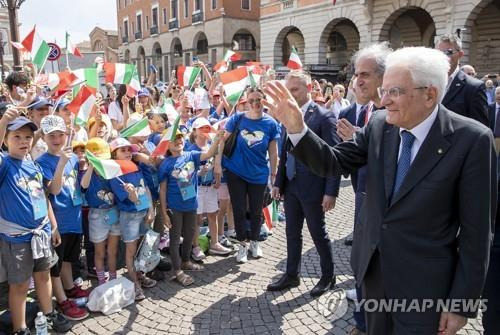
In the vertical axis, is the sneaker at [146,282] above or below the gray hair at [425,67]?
below

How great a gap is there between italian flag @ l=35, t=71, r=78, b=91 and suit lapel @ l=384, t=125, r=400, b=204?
3861 millimetres

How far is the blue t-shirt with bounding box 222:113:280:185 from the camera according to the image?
15.0 ft


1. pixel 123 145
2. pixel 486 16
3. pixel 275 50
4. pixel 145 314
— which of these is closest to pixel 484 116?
pixel 123 145

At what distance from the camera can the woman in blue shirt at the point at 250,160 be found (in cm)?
457

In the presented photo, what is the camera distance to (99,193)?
387 cm

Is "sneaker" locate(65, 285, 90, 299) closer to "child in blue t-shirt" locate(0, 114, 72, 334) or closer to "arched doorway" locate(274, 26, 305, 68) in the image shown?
"child in blue t-shirt" locate(0, 114, 72, 334)

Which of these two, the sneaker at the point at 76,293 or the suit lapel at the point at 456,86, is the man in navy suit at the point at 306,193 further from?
the sneaker at the point at 76,293

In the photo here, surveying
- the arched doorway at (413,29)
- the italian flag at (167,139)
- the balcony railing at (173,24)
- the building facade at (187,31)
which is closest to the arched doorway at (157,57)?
the building facade at (187,31)

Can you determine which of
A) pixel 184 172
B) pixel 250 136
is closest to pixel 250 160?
pixel 250 136

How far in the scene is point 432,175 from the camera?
6.17 feet

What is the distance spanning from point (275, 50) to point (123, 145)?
26.6 meters

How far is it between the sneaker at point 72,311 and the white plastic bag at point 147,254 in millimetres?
626

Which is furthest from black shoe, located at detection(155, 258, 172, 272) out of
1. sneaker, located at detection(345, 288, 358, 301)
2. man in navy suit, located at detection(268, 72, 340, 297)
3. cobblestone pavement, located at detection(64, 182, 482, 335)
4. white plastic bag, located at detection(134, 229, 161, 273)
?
sneaker, located at detection(345, 288, 358, 301)

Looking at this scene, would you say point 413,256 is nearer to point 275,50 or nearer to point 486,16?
point 486,16
